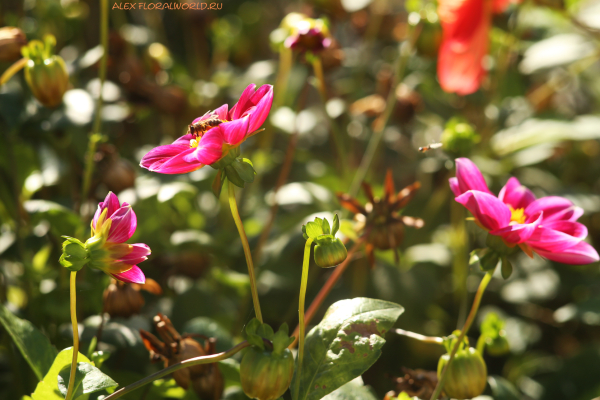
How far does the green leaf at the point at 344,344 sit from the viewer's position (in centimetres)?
30

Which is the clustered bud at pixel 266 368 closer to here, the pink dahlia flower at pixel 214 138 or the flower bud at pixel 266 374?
the flower bud at pixel 266 374

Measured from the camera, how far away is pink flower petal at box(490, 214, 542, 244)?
0.29m

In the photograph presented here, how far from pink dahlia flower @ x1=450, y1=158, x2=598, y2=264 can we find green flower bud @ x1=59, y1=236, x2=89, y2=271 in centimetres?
22

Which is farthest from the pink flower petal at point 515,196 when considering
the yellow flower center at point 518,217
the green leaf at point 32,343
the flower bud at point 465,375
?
the green leaf at point 32,343

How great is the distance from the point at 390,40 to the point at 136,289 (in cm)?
72

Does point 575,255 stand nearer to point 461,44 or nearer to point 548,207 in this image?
point 548,207

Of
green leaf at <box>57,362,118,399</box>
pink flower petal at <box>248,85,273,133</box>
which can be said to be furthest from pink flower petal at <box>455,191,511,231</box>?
green leaf at <box>57,362,118,399</box>

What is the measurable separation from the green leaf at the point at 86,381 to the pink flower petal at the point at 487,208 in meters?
0.24

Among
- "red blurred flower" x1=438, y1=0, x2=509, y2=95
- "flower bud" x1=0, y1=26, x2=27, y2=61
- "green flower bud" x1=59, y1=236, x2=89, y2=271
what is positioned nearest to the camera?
"green flower bud" x1=59, y1=236, x2=89, y2=271

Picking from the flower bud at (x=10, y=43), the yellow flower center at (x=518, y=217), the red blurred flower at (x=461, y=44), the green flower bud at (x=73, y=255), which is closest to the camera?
the green flower bud at (x=73, y=255)

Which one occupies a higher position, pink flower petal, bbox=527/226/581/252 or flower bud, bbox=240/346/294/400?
pink flower petal, bbox=527/226/581/252

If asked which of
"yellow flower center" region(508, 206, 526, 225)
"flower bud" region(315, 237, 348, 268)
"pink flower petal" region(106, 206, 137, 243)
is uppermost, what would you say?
"pink flower petal" region(106, 206, 137, 243)

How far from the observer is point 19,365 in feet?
1.51

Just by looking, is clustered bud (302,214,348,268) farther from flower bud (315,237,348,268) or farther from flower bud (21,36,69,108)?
flower bud (21,36,69,108)
